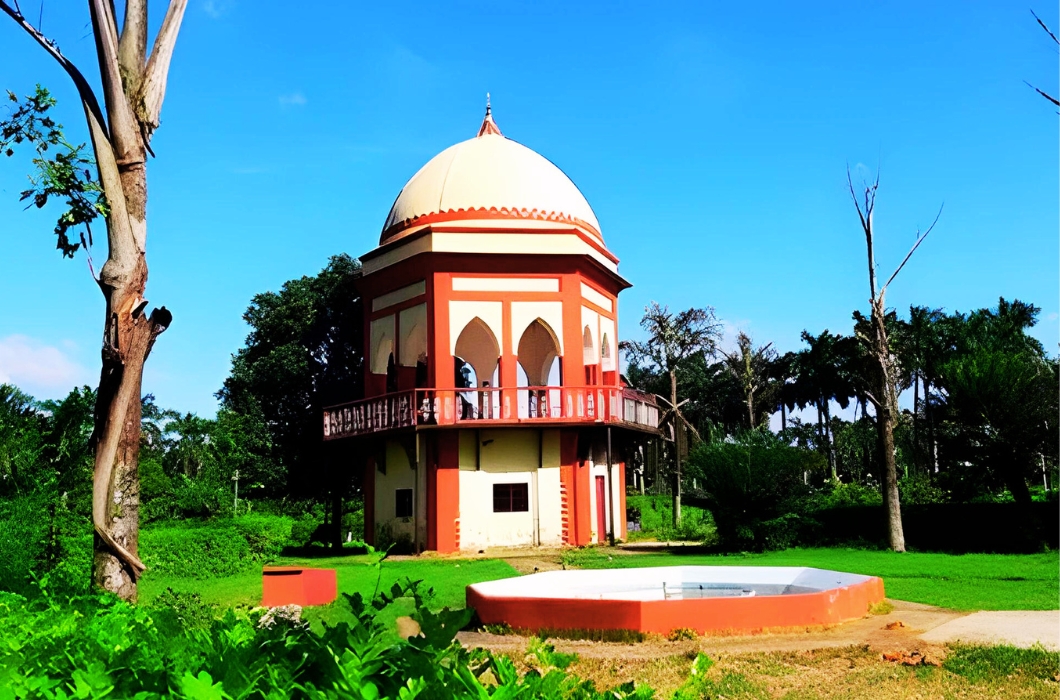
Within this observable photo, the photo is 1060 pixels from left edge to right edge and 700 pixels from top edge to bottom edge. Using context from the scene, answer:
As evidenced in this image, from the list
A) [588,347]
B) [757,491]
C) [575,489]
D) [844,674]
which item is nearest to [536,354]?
[588,347]

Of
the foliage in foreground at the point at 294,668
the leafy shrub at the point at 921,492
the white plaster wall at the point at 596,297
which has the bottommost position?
the foliage in foreground at the point at 294,668

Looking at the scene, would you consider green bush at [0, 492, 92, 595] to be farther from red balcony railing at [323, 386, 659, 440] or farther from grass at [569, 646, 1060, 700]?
red balcony railing at [323, 386, 659, 440]

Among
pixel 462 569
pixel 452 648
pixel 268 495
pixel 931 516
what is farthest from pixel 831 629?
pixel 268 495

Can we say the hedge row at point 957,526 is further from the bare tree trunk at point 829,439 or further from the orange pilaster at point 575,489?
the bare tree trunk at point 829,439

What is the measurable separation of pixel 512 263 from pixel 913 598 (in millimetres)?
12781

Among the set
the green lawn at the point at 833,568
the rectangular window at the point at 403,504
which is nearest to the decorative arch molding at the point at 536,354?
the rectangular window at the point at 403,504

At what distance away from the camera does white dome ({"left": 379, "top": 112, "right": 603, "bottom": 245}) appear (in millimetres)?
22984

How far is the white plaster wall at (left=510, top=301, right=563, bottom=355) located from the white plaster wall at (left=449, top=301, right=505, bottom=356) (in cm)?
34

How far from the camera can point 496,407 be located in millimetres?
21594

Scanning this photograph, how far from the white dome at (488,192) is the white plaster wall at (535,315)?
1.96 metres

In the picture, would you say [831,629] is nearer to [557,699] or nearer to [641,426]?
[557,699]

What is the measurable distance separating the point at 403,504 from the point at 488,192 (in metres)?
7.96

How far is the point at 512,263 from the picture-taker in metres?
22.1

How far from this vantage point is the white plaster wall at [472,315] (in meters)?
21.8
